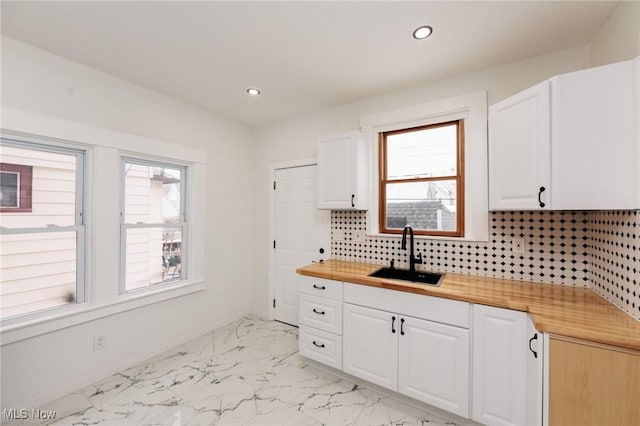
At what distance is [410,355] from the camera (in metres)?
1.89

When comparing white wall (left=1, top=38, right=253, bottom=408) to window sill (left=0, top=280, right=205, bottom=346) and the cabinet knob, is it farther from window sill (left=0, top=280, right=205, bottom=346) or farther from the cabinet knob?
the cabinet knob

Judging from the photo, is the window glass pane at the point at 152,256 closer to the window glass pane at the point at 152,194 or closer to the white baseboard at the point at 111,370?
the window glass pane at the point at 152,194

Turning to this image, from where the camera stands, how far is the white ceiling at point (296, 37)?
5.06ft

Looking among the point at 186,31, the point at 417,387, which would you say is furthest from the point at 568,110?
the point at 186,31

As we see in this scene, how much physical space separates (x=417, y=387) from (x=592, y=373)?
1009mm

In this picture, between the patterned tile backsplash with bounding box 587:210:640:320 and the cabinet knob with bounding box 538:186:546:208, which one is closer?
the patterned tile backsplash with bounding box 587:210:640:320

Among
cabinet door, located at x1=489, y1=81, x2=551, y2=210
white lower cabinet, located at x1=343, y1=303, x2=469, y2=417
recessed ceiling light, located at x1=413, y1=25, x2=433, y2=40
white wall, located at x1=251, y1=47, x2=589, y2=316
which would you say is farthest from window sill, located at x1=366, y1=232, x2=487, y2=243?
recessed ceiling light, located at x1=413, y1=25, x2=433, y2=40

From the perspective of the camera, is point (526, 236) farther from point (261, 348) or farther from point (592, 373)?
point (261, 348)

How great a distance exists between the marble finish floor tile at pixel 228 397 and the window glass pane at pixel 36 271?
76 centimetres

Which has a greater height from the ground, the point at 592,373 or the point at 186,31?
the point at 186,31

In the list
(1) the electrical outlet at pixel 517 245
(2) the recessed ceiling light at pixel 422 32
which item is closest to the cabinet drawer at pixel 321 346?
(1) the electrical outlet at pixel 517 245

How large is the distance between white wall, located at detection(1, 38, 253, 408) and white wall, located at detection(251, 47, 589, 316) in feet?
0.62

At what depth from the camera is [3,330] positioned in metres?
1.75

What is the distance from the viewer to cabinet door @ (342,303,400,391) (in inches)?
77.4
